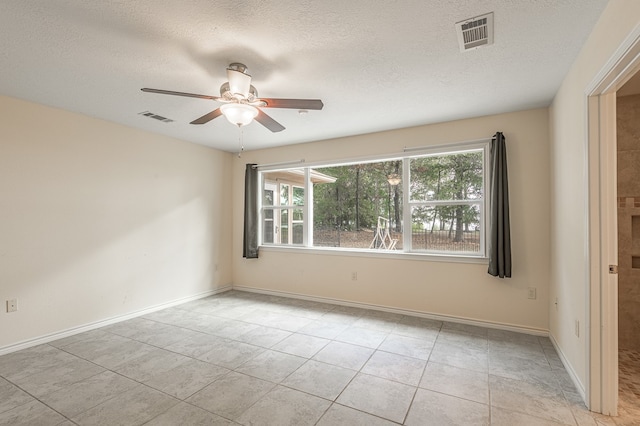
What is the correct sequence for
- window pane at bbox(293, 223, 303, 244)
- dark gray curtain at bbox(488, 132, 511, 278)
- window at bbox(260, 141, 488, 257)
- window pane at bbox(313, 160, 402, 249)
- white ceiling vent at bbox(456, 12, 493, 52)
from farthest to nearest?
window pane at bbox(293, 223, 303, 244) < window pane at bbox(313, 160, 402, 249) < window at bbox(260, 141, 488, 257) < dark gray curtain at bbox(488, 132, 511, 278) < white ceiling vent at bbox(456, 12, 493, 52)

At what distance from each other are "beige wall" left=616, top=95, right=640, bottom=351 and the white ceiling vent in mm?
2072

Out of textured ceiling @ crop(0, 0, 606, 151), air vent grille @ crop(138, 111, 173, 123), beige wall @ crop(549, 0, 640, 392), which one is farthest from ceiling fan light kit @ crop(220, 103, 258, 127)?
beige wall @ crop(549, 0, 640, 392)

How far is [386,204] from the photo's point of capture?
13.7 ft

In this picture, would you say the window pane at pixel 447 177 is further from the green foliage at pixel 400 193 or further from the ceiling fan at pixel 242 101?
the ceiling fan at pixel 242 101

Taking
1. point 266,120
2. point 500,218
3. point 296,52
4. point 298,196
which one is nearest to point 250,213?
point 298,196

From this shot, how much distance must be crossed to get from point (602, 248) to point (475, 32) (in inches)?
63.3

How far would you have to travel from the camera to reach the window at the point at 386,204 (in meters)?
3.64

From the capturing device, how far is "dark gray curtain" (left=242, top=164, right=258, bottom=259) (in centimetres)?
498

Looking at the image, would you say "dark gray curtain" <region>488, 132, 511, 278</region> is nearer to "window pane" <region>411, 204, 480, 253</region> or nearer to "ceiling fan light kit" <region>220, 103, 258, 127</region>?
"window pane" <region>411, 204, 480, 253</region>

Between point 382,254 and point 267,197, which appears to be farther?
point 267,197

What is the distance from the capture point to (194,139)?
14.5 ft

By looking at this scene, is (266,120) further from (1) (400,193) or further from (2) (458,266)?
(2) (458,266)

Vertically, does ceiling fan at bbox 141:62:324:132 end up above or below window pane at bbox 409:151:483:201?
above

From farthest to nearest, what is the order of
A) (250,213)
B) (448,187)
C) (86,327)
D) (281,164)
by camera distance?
1. (250,213)
2. (281,164)
3. (448,187)
4. (86,327)
